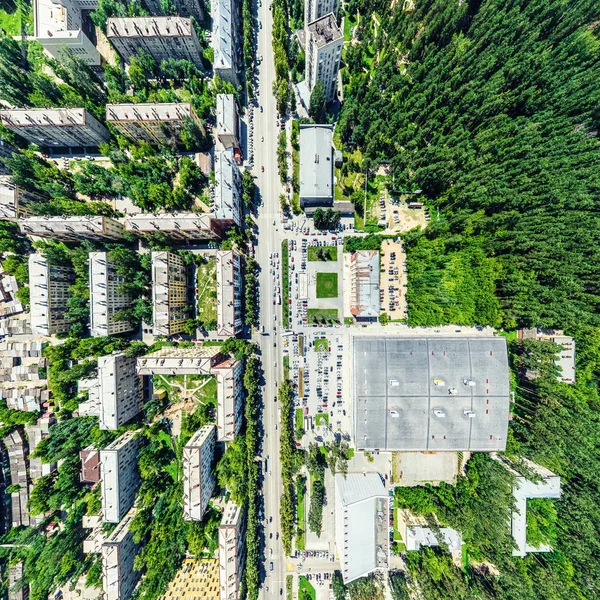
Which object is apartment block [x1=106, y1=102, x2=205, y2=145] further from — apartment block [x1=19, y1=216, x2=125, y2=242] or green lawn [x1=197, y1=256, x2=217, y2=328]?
green lawn [x1=197, y1=256, x2=217, y2=328]

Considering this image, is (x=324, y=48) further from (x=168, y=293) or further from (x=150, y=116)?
(x=168, y=293)

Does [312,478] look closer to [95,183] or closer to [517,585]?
[517,585]

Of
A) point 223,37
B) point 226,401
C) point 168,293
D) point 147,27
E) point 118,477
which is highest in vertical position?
point 147,27

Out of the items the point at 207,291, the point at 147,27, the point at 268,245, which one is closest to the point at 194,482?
the point at 207,291

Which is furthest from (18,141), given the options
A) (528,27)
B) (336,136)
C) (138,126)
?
(528,27)

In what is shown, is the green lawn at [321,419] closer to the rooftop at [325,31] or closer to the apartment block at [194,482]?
the apartment block at [194,482]
